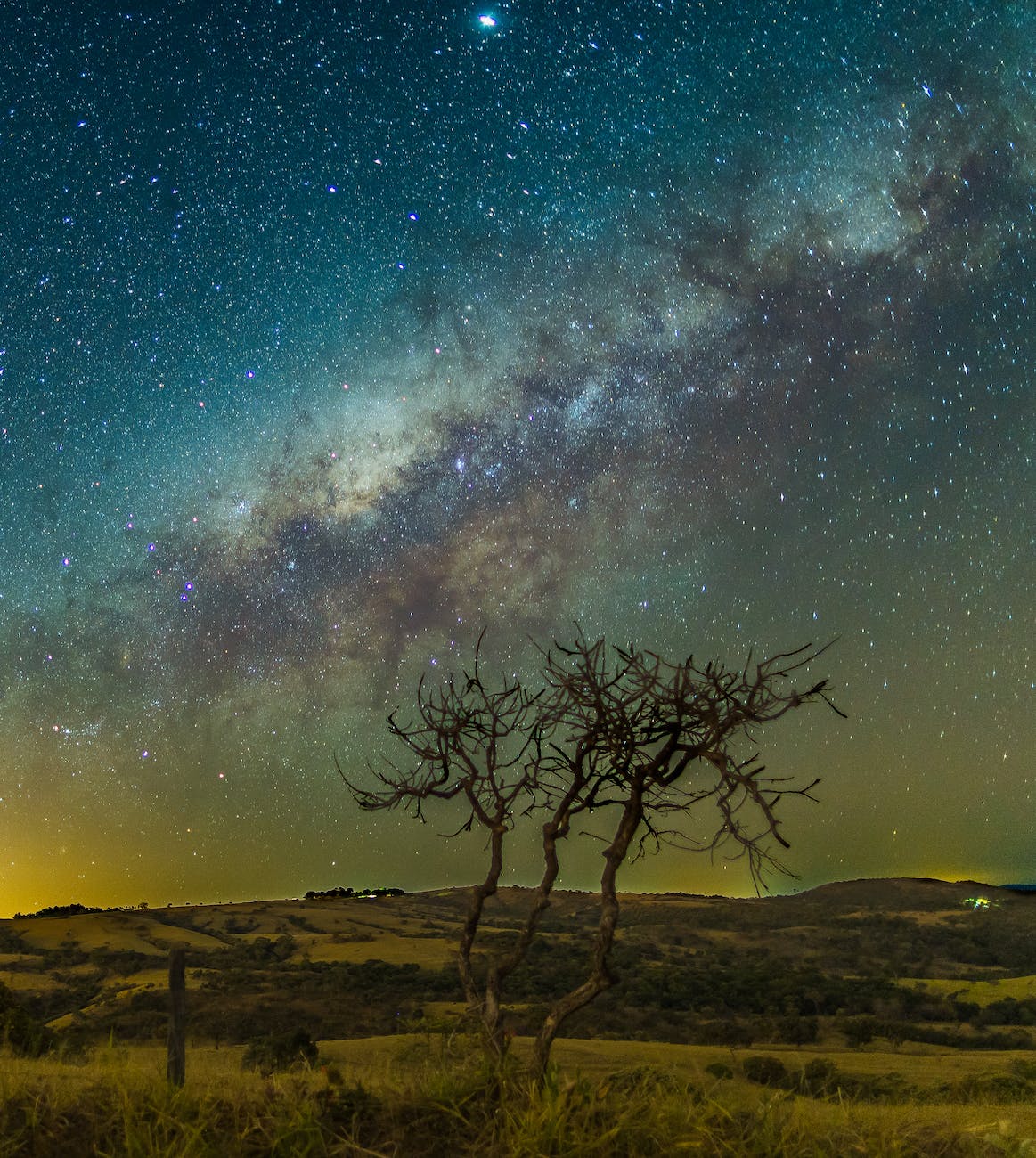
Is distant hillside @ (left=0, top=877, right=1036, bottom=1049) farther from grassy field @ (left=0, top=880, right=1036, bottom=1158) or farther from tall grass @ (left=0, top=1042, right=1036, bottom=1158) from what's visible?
tall grass @ (left=0, top=1042, right=1036, bottom=1158)

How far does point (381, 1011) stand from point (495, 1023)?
24.5 meters

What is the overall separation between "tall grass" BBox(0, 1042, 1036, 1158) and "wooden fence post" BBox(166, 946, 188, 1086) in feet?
2.04

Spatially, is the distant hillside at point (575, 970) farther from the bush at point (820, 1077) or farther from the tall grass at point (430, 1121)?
the bush at point (820, 1077)

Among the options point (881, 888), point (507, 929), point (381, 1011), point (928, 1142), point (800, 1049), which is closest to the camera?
point (928, 1142)

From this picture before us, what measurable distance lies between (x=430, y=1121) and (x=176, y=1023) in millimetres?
3784

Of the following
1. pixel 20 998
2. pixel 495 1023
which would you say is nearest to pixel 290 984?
pixel 20 998

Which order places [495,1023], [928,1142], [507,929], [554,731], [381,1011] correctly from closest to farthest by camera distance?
1. [928,1142]
2. [495,1023]
3. [554,731]
4. [381,1011]
5. [507,929]

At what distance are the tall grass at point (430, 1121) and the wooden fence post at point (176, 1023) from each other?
2.04 ft

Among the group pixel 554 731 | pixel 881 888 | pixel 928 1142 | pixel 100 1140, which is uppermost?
pixel 554 731

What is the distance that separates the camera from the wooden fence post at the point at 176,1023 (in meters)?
9.66

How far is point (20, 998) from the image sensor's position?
1364 inches

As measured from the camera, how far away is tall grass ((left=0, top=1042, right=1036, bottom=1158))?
7.53 metres

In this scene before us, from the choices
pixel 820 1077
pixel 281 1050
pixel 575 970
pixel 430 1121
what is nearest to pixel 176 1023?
pixel 430 1121

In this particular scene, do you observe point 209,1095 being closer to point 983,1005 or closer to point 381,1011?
point 381,1011
